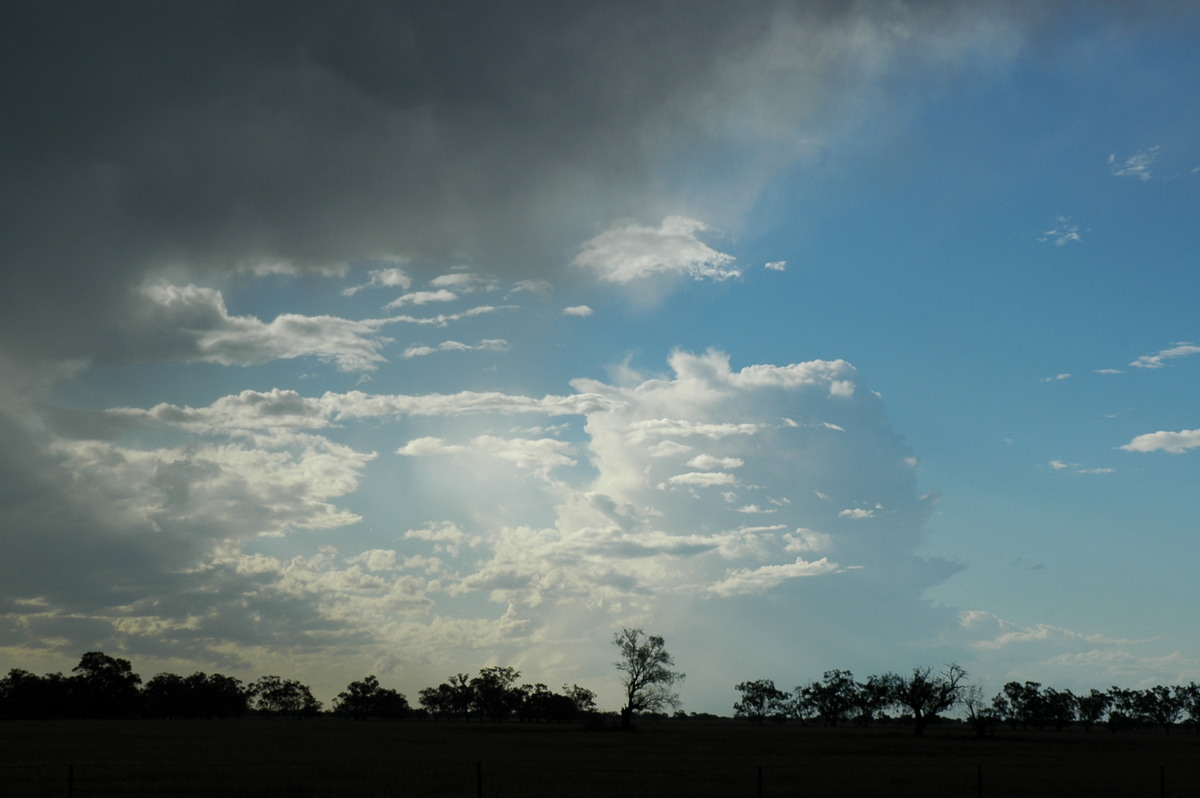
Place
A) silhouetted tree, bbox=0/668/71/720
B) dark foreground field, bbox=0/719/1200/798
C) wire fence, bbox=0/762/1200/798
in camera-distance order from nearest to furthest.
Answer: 1. wire fence, bbox=0/762/1200/798
2. dark foreground field, bbox=0/719/1200/798
3. silhouetted tree, bbox=0/668/71/720

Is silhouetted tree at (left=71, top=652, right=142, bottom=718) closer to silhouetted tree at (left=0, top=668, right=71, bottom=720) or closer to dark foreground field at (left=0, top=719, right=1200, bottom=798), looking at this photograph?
silhouetted tree at (left=0, top=668, right=71, bottom=720)

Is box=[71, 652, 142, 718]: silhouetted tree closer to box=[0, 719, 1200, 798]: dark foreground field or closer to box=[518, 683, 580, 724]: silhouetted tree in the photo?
box=[518, 683, 580, 724]: silhouetted tree

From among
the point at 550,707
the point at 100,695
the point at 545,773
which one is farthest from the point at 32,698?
the point at 545,773

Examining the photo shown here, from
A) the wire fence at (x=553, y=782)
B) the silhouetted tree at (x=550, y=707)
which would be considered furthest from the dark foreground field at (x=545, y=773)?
the silhouetted tree at (x=550, y=707)

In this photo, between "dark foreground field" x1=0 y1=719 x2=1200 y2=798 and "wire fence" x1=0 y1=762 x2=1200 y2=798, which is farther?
"dark foreground field" x1=0 y1=719 x2=1200 y2=798

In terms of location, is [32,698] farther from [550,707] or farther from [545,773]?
[545,773]

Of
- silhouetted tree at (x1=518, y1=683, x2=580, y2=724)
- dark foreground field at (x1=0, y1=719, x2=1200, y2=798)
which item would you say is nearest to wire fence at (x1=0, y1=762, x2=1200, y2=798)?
dark foreground field at (x1=0, y1=719, x2=1200, y2=798)

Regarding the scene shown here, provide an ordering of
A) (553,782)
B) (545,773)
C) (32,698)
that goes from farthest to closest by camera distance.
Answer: (32,698) → (545,773) → (553,782)

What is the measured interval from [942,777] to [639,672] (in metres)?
98.7

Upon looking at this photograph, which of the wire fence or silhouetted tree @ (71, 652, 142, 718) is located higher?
the wire fence

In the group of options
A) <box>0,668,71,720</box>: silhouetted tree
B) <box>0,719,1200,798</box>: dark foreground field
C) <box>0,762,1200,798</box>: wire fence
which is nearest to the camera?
<box>0,762,1200,798</box>: wire fence

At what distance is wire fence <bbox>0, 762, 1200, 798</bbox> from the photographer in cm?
3312

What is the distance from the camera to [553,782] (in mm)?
37094

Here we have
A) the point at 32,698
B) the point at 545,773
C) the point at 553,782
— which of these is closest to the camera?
the point at 553,782
